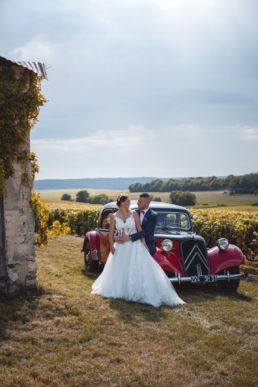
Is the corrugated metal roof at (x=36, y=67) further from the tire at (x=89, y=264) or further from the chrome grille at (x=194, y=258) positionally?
the tire at (x=89, y=264)

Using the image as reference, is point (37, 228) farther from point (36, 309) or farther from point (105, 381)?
point (105, 381)

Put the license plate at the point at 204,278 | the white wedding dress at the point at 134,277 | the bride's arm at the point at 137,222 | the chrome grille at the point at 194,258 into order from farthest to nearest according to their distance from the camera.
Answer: the chrome grille at the point at 194,258 → the license plate at the point at 204,278 → the bride's arm at the point at 137,222 → the white wedding dress at the point at 134,277

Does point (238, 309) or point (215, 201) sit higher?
point (215, 201)

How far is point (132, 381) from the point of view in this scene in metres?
4.88

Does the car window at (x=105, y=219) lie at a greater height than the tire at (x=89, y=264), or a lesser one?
greater

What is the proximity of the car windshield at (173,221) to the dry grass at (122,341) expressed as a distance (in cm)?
189

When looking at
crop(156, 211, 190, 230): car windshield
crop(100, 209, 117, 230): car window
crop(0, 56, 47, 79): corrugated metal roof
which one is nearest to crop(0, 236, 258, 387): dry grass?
crop(156, 211, 190, 230): car windshield

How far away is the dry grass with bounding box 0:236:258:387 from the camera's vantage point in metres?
4.98

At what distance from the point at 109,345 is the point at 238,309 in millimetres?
2986

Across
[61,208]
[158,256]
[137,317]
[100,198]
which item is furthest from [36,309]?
[100,198]

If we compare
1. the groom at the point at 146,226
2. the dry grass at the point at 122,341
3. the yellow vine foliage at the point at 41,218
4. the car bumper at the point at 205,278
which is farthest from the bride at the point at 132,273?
the yellow vine foliage at the point at 41,218

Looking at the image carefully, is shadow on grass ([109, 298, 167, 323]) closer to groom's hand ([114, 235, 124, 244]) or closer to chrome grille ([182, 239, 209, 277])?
groom's hand ([114, 235, 124, 244])

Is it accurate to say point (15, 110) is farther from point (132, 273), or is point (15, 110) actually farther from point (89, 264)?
point (89, 264)

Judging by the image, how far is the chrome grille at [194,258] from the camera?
891 cm
